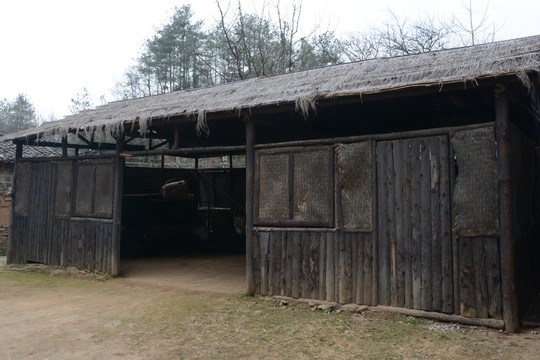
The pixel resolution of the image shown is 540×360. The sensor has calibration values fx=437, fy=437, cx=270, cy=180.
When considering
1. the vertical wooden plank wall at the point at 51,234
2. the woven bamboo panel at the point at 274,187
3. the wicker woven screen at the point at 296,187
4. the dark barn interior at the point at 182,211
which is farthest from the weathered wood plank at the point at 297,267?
the dark barn interior at the point at 182,211

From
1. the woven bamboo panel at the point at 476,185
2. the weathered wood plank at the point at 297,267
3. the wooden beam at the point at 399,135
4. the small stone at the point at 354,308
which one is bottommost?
the small stone at the point at 354,308

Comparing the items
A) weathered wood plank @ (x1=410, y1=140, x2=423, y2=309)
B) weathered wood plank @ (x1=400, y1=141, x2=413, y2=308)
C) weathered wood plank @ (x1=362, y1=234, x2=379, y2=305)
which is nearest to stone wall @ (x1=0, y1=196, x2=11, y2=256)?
weathered wood plank @ (x1=362, y1=234, x2=379, y2=305)

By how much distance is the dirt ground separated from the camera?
441 centimetres

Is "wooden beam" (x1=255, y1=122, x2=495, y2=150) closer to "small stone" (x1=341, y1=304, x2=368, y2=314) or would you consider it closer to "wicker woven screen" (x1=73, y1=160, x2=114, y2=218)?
"small stone" (x1=341, y1=304, x2=368, y2=314)

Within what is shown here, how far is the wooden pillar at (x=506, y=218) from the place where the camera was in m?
4.83

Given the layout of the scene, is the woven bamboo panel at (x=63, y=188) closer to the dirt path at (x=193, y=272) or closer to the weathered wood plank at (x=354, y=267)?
the dirt path at (x=193, y=272)

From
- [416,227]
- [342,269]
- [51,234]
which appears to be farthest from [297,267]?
[51,234]

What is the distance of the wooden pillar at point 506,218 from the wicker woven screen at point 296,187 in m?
2.15

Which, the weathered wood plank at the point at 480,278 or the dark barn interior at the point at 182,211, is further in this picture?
the dark barn interior at the point at 182,211

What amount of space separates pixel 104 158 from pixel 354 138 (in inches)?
221

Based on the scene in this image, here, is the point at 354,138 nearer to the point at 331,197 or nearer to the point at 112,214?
the point at 331,197

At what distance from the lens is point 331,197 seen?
6211mm

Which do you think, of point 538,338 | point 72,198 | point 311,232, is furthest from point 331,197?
point 72,198

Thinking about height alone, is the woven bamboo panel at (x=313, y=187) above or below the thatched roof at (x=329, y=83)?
below
